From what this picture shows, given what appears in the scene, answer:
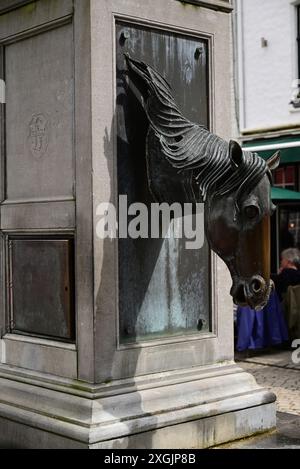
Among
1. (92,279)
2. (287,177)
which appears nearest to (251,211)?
(92,279)

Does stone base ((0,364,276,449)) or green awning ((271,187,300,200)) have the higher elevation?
green awning ((271,187,300,200))

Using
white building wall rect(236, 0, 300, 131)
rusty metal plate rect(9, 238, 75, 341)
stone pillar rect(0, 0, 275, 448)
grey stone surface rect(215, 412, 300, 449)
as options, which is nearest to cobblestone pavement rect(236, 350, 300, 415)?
grey stone surface rect(215, 412, 300, 449)

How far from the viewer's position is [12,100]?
5035mm

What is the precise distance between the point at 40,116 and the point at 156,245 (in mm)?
1137

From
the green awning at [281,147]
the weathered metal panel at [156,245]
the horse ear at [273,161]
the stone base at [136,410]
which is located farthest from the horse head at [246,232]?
the green awning at [281,147]

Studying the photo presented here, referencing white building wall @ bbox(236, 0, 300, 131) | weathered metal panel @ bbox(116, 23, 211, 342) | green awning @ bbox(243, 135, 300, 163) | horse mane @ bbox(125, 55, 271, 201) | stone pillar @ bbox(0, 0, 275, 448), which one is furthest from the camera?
white building wall @ bbox(236, 0, 300, 131)

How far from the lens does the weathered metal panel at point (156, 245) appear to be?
457 centimetres

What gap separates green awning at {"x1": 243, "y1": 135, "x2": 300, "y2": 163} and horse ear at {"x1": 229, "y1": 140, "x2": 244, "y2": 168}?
11568 millimetres

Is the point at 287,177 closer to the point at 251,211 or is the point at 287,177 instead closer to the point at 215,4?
the point at 215,4

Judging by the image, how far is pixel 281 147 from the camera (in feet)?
51.5

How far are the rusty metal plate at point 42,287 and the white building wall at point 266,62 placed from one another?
1231 centimetres

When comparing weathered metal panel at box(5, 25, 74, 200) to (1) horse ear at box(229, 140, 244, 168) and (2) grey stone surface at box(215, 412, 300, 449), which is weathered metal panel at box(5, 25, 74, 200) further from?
(2) grey stone surface at box(215, 412, 300, 449)

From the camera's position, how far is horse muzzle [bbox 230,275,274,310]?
3990 millimetres
